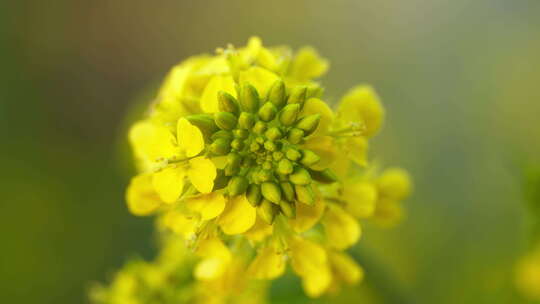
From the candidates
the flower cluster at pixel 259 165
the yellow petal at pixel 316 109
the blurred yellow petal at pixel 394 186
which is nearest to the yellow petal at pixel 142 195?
the flower cluster at pixel 259 165

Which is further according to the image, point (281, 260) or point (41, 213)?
point (41, 213)

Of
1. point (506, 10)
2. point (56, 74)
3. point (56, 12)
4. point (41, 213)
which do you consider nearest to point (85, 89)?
point (56, 74)

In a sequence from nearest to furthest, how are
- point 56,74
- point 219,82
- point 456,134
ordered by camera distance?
point 219,82, point 456,134, point 56,74

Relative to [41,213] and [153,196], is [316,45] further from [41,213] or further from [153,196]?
[153,196]

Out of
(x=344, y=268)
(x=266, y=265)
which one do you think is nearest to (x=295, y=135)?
(x=266, y=265)

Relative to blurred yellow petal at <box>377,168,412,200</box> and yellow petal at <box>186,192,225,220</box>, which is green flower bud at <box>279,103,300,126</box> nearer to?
yellow petal at <box>186,192,225,220</box>

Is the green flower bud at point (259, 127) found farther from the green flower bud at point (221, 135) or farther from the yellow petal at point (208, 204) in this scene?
the yellow petal at point (208, 204)
